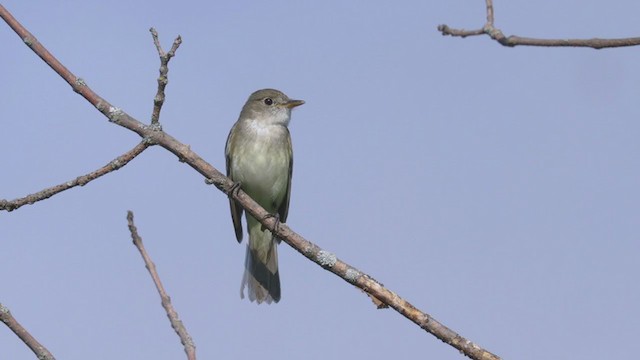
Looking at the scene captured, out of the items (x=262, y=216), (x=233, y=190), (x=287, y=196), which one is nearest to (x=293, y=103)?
(x=287, y=196)

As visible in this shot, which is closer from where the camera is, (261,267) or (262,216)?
(262,216)

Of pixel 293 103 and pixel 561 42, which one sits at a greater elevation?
pixel 293 103

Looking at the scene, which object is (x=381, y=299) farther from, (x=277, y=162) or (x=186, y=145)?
(x=277, y=162)

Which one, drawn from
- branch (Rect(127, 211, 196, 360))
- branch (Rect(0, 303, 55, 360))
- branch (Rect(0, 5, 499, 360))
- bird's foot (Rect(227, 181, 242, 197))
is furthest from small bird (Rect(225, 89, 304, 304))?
branch (Rect(0, 303, 55, 360))

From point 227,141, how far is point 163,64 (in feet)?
16.2

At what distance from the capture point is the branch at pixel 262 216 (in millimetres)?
4090

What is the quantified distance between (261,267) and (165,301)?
575 centimetres

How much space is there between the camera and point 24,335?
3.24 metres

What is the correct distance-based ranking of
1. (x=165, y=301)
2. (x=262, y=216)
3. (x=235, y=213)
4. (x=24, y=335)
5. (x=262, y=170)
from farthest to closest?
(x=235, y=213), (x=262, y=170), (x=262, y=216), (x=165, y=301), (x=24, y=335)

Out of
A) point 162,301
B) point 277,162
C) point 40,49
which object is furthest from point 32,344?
point 277,162

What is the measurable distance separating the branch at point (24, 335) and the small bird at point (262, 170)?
5.47 metres

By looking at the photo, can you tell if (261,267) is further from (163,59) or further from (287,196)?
(163,59)

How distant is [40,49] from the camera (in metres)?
4.20

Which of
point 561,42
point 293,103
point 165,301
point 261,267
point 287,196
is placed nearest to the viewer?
point 561,42
